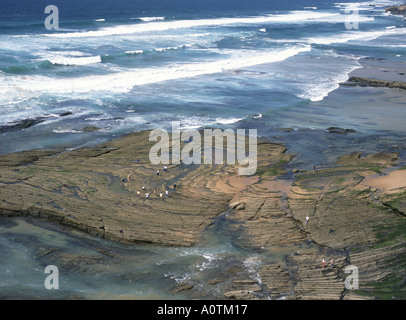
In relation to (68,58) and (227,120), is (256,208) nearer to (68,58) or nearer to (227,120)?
(227,120)

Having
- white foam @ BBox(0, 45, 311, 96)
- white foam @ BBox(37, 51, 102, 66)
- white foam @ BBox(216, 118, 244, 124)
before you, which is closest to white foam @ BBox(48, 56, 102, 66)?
white foam @ BBox(37, 51, 102, 66)

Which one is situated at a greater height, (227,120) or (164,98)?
(164,98)

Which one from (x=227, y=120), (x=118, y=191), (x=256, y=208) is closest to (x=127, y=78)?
(x=227, y=120)

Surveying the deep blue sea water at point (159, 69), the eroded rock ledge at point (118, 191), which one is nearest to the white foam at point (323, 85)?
the deep blue sea water at point (159, 69)

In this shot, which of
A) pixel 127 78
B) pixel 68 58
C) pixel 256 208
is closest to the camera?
pixel 256 208

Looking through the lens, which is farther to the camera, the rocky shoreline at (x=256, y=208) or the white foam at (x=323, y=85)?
the white foam at (x=323, y=85)

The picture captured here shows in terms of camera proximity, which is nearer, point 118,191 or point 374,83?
point 118,191

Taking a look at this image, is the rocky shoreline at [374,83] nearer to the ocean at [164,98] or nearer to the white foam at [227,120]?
the ocean at [164,98]
